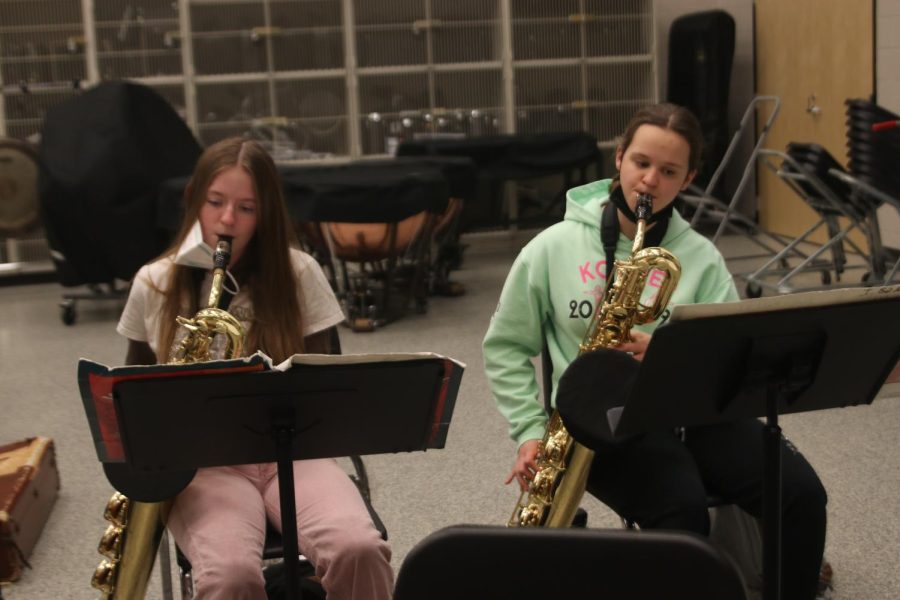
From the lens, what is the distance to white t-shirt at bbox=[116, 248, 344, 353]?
261 centimetres

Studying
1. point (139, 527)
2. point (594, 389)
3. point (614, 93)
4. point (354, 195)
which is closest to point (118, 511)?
point (139, 527)

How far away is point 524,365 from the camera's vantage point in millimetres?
2674

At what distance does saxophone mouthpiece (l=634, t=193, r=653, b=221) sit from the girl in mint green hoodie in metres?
0.04

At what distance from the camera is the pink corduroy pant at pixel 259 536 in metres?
2.19

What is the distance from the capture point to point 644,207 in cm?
252

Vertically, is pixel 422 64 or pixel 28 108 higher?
pixel 422 64

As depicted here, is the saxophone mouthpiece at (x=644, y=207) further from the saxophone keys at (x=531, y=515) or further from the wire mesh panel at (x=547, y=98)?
the wire mesh panel at (x=547, y=98)

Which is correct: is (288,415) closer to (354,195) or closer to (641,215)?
(641,215)

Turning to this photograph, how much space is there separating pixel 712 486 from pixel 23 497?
6.75ft

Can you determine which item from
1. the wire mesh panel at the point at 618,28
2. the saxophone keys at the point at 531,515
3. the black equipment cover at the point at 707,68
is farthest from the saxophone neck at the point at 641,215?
the wire mesh panel at the point at 618,28

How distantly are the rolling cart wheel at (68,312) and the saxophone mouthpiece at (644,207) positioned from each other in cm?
511

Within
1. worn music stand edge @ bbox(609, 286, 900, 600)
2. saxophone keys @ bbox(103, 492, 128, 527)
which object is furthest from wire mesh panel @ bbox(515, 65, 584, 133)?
worn music stand edge @ bbox(609, 286, 900, 600)

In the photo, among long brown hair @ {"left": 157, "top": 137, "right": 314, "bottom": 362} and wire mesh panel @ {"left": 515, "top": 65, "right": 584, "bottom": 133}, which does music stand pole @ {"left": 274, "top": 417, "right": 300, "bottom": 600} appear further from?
wire mesh panel @ {"left": 515, "top": 65, "right": 584, "bottom": 133}

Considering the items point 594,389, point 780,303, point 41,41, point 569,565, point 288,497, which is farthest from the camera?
point 41,41
